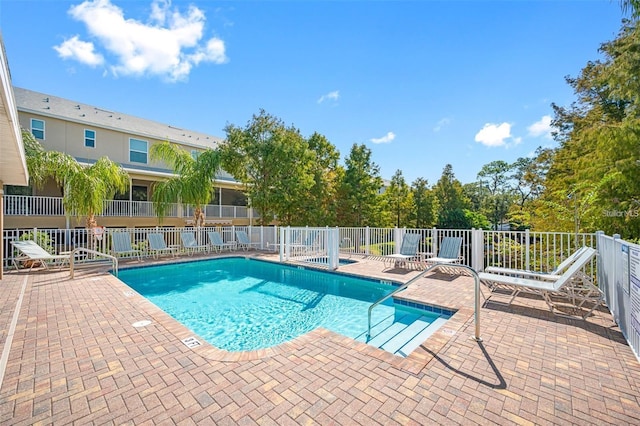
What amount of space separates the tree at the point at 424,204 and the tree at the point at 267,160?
14567 mm

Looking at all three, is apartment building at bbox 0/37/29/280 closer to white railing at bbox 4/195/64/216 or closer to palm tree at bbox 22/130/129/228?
palm tree at bbox 22/130/129/228

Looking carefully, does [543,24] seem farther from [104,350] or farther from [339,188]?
[339,188]

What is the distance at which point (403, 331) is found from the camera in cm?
571

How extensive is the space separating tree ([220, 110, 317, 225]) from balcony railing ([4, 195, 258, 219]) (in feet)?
12.8

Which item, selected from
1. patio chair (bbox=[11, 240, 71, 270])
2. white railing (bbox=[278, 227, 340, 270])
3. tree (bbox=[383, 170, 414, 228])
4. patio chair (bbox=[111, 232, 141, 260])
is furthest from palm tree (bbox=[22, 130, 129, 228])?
tree (bbox=[383, 170, 414, 228])

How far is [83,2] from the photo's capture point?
934 centimetres

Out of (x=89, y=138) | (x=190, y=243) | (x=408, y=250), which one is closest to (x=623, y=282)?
(x=408, y=250)

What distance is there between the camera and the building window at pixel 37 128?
15031 millimetres

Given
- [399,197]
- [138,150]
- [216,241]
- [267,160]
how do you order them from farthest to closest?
[399,197], [138,150], [267,160], [216,241]

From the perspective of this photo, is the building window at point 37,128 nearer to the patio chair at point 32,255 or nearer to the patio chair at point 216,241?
the patio chair at point 32,255

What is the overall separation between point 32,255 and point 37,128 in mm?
9727

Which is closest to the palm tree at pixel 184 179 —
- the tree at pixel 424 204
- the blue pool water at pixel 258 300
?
the blue pool water at pixel 258 300

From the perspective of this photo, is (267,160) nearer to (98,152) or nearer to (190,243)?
(190,243)

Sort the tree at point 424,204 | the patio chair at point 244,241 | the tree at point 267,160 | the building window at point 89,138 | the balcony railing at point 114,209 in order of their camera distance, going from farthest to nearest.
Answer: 1. the tree at point 424,204
2. the tree at point 267,160
3. the patio chair at point 244,241
4. the building window at point 89,138
5. the balcony railing at point 114,209
